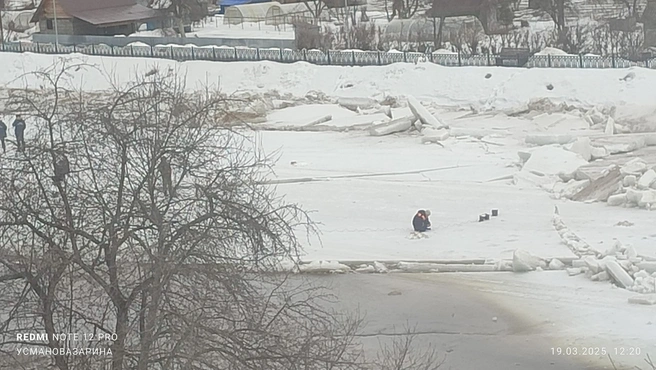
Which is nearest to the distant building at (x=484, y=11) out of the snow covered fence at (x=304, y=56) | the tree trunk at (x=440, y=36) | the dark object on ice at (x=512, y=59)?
the tree trunk at (x=440, y=36)

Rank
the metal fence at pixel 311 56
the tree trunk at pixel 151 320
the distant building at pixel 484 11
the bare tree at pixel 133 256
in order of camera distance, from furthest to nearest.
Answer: the distant building at pixel 484 11 → the metal fence at pixel 311 56 → the bare tree at pixel 133 256 → the tree trunk at pixel 151 320

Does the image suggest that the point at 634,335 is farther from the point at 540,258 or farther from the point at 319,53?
the point at 319,53

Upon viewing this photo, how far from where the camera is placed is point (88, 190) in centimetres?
782

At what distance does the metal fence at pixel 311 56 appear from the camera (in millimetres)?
34800

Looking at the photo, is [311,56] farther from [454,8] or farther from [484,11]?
[484,11]

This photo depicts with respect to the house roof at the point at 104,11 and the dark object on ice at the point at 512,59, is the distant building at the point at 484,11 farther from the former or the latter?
the house roof at the point at 104,11

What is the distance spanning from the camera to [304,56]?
39.8m

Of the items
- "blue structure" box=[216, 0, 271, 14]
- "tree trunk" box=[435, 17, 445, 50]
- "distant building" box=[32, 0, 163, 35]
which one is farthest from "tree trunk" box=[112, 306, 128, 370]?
"blue structure" box=[216, 0, 271, 14]

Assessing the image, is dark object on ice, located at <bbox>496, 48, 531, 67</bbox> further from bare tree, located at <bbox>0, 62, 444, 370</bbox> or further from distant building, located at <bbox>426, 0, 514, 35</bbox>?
bare tree, located at <bbox>0, 62, 444, 370</bbox>

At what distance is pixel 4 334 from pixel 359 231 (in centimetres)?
1134

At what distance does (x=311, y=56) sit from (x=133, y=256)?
107 ft

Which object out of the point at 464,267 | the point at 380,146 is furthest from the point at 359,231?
the point at 380,146

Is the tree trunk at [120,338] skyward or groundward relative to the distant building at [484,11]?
groundward
